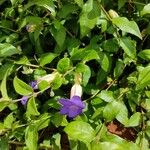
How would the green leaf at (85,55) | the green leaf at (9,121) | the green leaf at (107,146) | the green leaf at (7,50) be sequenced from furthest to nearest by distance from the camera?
the green leaf at (7,50), the green leaf at (9,121), the green leaf at (85,55), the green leaf at (107,146)

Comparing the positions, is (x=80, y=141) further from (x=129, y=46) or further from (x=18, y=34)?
(x=18, y=34)

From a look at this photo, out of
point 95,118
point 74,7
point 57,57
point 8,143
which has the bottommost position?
point 8,143

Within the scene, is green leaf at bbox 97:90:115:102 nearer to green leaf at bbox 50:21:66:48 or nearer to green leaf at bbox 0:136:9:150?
green leaf at bbox 50:21:66:48

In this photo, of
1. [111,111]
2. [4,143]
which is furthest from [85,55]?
[4,143]

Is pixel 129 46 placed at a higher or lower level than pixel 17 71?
higher

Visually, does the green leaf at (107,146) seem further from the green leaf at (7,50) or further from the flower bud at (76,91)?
the green leaf at (7,50)

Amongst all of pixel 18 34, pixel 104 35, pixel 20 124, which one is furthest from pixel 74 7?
pixel 20 124

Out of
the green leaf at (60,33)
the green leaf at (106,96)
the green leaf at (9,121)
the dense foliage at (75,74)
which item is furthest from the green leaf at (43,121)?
the green leaf at (60,33)
